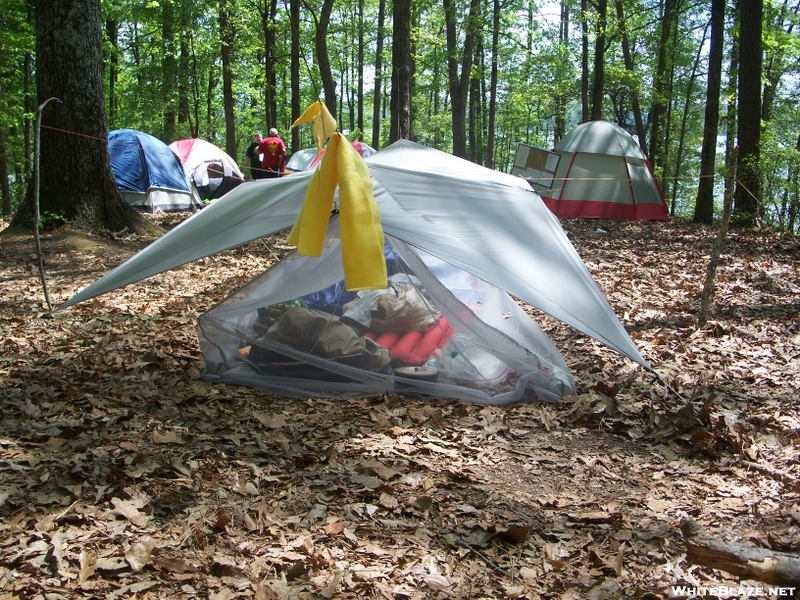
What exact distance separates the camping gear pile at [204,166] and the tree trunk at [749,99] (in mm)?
9023

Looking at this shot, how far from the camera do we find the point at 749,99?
1011cm

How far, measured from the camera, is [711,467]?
10.9 ft

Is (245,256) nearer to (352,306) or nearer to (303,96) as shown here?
(352,306)

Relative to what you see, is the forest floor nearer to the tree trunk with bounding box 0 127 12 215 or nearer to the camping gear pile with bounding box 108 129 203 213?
the camping gear pile with bounding box 108 129 203 213

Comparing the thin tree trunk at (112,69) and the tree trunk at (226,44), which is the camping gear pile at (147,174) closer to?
the tree trunk at (226,44)

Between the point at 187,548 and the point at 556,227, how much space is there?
3195 mm

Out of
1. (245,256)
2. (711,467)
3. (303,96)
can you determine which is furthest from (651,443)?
(303,96)

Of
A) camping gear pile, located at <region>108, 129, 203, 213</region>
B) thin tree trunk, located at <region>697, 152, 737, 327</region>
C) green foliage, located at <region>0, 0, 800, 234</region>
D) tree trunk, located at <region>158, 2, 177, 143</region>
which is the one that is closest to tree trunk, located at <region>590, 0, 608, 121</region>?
green foliage, located at <region>0, 0, 800, 234</region>

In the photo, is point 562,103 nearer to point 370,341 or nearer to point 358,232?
point 370,341

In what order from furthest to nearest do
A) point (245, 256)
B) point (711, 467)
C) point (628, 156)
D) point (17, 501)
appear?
point (628, 156) < point (245, 256) < point (711, 467) < point (17, 501)

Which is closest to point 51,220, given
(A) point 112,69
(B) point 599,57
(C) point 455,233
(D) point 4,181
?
(C) point 455,233

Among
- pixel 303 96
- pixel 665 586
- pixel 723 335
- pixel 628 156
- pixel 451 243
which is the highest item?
pixel 303 96
